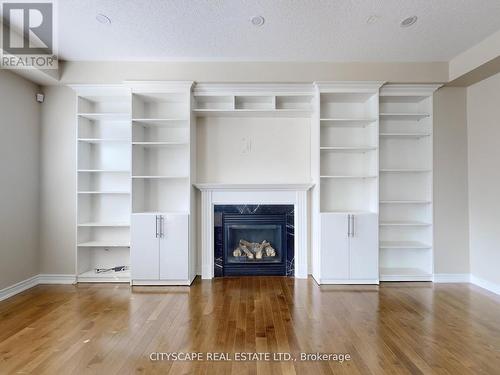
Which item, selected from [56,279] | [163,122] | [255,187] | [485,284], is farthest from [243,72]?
[485,284]

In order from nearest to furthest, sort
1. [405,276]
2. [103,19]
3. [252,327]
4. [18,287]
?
[252,327]
[103,19]
[18,287]
[405,276]

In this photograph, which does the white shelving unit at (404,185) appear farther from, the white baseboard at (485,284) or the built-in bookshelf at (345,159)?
the white baseboard at (485,284)

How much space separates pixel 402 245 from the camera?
3.54 meters

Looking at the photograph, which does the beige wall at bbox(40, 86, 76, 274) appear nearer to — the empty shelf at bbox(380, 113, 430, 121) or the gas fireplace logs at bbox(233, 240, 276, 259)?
the gas fireplace logs at bbox(233, 240, 276, 259)

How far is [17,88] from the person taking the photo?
3203 mm

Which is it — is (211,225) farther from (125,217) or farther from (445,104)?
(445,104)

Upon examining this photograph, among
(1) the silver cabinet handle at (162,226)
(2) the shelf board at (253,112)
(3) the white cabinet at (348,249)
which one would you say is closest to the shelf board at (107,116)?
(2) the shelf board at (253,112)

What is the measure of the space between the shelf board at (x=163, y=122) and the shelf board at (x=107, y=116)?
21 cm

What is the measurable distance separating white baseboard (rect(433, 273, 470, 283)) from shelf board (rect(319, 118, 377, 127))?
2.23 meters

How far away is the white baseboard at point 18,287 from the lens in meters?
3.01

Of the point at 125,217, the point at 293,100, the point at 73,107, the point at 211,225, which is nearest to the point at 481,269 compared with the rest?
the point at 293,100

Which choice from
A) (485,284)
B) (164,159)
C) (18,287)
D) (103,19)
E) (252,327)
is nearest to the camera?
(252,327)

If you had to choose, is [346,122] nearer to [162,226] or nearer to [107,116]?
[162,226]

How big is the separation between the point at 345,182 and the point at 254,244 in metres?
1.60
